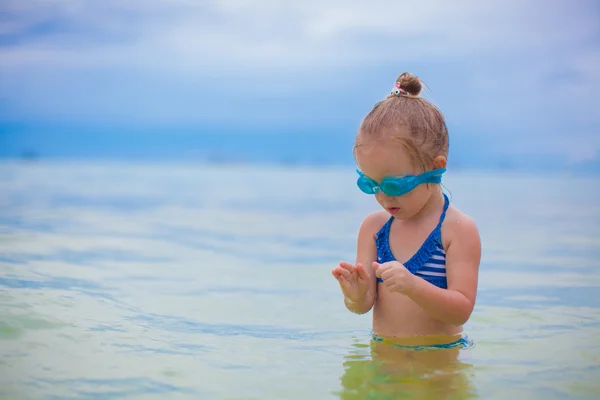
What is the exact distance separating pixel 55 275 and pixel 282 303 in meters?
1.77

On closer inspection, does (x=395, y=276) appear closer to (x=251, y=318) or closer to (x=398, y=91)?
(x=398, y=91)

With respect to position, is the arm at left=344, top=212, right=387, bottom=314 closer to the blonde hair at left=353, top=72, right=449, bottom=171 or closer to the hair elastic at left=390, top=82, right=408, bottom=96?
the blonde hair at left=353, top=72, right=449, bottom=171

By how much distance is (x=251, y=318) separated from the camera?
4664 millimetres

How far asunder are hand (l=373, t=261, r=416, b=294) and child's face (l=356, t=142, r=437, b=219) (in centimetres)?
38

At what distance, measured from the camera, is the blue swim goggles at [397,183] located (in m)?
3.25

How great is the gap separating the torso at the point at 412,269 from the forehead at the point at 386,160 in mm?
330

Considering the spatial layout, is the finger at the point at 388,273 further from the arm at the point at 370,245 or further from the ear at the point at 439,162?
the ear at the point at 439,162

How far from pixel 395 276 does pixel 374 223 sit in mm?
653

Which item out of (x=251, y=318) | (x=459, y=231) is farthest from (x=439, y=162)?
(x=251, y=318)

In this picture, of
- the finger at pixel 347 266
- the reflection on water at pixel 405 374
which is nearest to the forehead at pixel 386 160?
the finger at pixel 347 266

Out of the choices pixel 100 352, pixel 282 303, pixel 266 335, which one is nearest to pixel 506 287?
pixel 282 303

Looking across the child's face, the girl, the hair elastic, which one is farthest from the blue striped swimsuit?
the hair elastic

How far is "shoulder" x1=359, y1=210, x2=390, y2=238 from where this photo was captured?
12.0 feet

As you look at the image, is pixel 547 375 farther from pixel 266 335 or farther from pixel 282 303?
pixel 282 303
